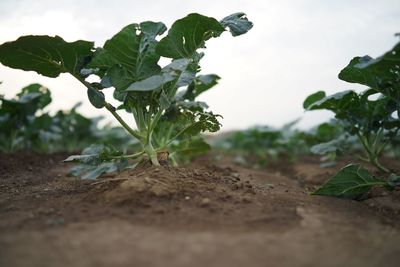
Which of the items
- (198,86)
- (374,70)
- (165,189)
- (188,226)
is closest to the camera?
(188,226)

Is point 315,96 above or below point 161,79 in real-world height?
below

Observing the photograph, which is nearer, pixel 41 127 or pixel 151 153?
pixel 151 153

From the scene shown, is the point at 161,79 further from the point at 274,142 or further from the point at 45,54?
the point at 274,142

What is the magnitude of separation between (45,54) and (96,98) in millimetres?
456

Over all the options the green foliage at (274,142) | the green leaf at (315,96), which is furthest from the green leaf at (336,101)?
the green foliage at (274,142)

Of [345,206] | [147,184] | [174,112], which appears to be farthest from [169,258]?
[174,112]

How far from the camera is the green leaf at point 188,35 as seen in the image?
2.40 m

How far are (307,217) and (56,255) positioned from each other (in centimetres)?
124

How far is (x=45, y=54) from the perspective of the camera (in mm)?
2455

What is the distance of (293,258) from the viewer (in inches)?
53.5

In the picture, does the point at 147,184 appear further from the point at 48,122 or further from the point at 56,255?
→ the point at 48,122

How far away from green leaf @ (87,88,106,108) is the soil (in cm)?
58

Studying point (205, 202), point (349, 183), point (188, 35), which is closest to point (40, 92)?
point (188, 35)

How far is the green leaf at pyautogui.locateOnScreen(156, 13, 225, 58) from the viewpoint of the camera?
2.40 metres
